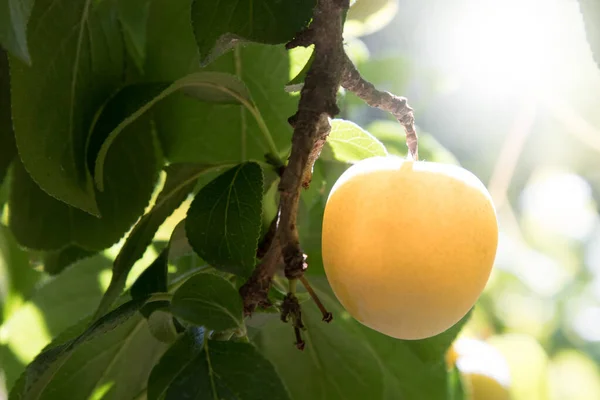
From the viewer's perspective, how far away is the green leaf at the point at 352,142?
40cm

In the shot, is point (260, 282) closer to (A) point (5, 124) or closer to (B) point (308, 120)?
(B) point (308, 120)

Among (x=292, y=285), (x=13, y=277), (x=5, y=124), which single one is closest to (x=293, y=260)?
(x=292, y=285)

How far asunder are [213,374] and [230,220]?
0.28ft

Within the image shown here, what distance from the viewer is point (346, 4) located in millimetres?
312

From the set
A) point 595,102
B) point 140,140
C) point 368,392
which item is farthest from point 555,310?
point 140,140

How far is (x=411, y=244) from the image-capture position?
296 mm

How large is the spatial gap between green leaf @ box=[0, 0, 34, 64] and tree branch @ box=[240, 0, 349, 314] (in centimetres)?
13

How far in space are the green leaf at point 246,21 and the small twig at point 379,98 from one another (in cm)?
4

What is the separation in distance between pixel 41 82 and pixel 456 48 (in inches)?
30.8

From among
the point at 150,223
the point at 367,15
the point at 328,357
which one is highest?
the point at 367,15

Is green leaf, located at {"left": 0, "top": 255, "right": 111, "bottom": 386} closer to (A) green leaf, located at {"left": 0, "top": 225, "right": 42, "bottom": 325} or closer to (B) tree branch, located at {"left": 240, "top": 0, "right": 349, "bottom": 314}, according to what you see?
(A) green leaf, located at {"left": 0, "top": 225, "right": 42, "bottom": 325}

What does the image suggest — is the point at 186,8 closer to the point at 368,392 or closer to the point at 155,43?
the point at 155,43

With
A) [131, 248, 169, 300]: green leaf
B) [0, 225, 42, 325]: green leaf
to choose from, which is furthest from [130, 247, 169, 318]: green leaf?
[0, 225, 42, 325]: green leaf

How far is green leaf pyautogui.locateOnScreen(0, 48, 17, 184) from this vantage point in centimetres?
40
